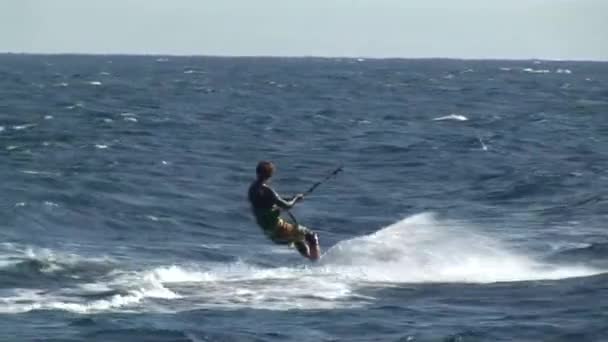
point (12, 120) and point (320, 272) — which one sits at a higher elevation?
point (12, 120)

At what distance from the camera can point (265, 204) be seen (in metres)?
19.5

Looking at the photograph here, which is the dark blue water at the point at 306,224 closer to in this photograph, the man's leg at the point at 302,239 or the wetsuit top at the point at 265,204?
the man's leg at the point at 302,239

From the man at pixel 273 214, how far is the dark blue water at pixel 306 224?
0.63 meters

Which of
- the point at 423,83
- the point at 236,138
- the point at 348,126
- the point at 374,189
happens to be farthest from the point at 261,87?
the point at 374,189

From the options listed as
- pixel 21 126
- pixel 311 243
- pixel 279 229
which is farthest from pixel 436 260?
pixel 21 126

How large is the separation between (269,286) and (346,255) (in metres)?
3.06

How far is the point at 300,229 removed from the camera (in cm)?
1989

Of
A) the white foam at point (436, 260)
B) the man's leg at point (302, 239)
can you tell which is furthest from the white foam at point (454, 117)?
the man's leg at point (302, 239)

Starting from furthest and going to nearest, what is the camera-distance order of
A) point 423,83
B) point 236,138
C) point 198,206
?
point 423,83, point 236,138, point 198,206

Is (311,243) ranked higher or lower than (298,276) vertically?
higher

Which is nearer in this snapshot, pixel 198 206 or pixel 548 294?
pixel 548 294

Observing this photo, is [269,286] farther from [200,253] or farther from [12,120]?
[12,120]

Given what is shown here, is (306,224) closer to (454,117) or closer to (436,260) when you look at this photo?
(436,260)

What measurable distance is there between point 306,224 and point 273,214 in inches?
359
